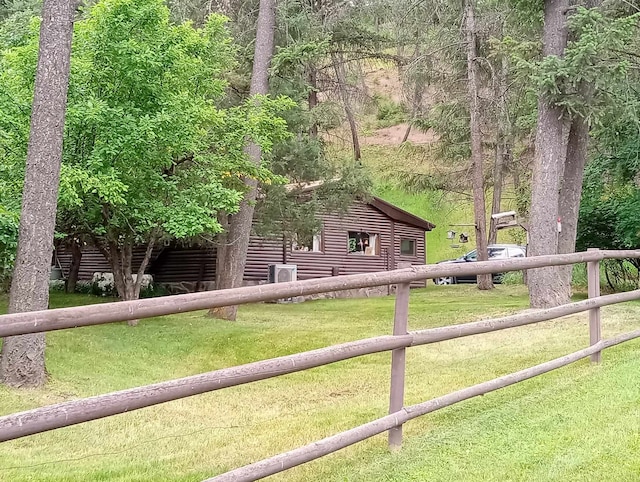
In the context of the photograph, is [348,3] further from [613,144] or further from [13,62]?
[13,62]

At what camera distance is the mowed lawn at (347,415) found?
3.46 meters

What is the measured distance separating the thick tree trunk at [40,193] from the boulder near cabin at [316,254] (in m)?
11.1

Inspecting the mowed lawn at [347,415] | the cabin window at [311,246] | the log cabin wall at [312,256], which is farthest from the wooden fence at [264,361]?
the cabin window at [311,246]

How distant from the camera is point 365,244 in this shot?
24.8 m

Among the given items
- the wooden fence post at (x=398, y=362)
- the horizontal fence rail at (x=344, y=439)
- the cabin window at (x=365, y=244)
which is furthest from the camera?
the cabin window at (x=365, y=244)

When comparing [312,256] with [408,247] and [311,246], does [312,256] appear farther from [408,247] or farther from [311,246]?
[408,247]

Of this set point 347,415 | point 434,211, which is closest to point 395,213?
point 434,211

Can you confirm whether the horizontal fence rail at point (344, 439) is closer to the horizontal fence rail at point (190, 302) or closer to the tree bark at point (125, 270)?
the horizontal fence rail at point (190, 302)

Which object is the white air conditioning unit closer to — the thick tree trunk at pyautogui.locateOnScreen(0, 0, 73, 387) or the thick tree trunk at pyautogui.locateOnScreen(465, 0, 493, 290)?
the thick tree trunk at pyautogui.locateOnScreen(465, 0, 493, 290)

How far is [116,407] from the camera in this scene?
7.93ft

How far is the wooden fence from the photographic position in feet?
7.52

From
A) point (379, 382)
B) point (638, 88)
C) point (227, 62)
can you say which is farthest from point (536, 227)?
point (227, 62)

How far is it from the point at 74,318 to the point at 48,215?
532cm

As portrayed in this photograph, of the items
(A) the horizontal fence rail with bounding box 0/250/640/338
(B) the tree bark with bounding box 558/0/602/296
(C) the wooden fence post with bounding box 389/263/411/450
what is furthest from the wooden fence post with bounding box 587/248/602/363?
(B) the tree bark with bounding box 558/0/602/296
